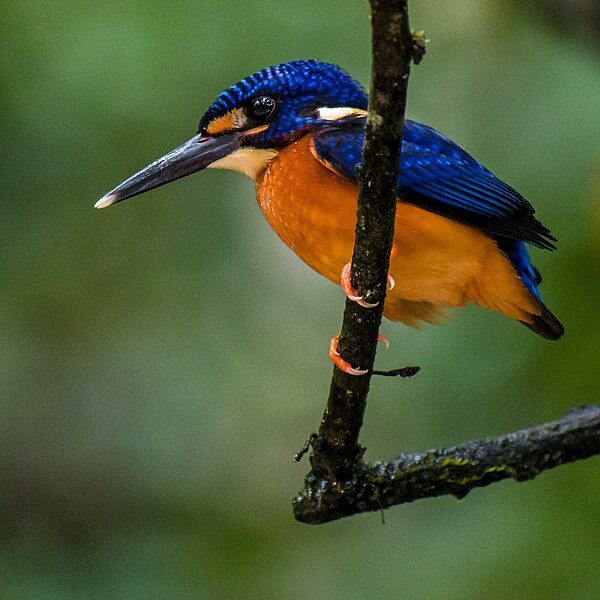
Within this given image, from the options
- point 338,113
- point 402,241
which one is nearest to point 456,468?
point 402,241

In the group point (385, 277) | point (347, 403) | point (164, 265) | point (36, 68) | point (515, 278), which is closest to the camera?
point (385, 277)

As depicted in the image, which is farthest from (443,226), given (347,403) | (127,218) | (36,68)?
(127,218)

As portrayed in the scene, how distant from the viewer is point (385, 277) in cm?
232

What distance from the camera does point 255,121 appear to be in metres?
3.22

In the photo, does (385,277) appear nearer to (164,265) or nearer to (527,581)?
(527,581)

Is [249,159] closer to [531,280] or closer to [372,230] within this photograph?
[531,280]

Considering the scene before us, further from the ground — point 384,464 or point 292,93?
point 292,93

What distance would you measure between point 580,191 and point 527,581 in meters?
1.36

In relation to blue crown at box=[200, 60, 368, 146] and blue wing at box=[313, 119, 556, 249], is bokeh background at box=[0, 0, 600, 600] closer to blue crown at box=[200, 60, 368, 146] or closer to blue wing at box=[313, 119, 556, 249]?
blue wing at box=[313, 119, 556, 249]

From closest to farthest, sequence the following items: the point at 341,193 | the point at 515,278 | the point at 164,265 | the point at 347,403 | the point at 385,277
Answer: the point at 385,277
the point at 347,403
the point at 341,193
the point at 515,278
the point at 164,265

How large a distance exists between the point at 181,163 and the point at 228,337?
1.80 metres

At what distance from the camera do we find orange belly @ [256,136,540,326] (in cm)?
291

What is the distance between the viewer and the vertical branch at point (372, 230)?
6.11 feet

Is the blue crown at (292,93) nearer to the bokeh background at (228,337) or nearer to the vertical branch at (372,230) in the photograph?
the bokeh background at (228,337)
